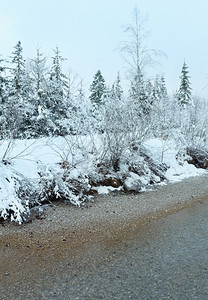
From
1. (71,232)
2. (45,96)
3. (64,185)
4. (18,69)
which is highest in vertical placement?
(18,69)

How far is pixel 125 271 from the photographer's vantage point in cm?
279

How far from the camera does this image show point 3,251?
129 inches

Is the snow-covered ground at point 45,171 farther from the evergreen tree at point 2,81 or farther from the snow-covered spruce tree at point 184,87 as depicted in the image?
the snow-covered spruce tree at point 184,87

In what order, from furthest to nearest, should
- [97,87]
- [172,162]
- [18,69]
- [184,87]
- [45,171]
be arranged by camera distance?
[184,87], [97,87], [18,69], [172,162], [45,171]

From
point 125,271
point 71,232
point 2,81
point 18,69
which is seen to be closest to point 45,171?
point 71,232

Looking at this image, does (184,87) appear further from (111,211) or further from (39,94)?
(111,211)

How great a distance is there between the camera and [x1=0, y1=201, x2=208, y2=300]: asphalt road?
2404 mm

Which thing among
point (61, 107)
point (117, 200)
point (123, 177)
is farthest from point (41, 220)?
point (61, 107)

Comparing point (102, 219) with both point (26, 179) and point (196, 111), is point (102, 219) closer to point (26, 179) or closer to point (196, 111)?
point (26, 179)

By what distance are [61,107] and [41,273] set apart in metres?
11.4

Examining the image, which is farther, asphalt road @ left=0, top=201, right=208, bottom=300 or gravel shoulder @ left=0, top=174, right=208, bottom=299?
gravel shoulder @ left=0, top=174, right=208, bottom=299

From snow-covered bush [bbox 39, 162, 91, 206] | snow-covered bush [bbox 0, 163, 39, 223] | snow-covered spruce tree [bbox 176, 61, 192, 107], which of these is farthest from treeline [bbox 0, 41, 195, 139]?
snow-covered spruce tree [bbox 176, 61, 192, 107]

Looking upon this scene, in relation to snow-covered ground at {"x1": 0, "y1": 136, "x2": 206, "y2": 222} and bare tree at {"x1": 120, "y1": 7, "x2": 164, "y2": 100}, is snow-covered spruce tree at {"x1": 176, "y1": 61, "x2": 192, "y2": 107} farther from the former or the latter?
snow-covered ground at {"x1": 0, "y1": 136, "x2": 206, "y2": 222}

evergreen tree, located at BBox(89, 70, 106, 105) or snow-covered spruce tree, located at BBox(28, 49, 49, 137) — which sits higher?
evergreen tree, located at BBox(89, 70, 106, 105)
